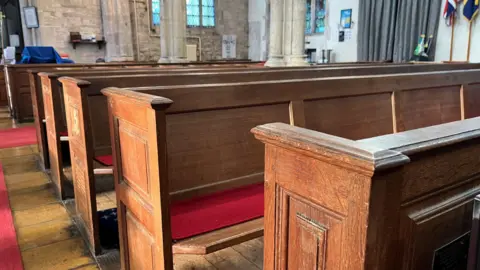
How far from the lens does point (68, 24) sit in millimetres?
9594

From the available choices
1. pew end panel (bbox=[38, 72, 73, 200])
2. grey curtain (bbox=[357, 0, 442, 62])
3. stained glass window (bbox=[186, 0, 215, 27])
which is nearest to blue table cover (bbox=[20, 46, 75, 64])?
pew end panel (bbox=[38, 72, 73, 200])

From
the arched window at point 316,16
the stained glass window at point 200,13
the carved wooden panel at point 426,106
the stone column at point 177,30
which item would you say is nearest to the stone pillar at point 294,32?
the stone column at point 177,30

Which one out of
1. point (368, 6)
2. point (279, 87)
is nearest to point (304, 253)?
point (279, 87)

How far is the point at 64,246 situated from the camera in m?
2.39

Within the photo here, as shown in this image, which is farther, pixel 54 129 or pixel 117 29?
pixel 117 29

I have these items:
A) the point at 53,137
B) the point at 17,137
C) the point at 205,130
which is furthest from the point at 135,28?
the point at 205,130

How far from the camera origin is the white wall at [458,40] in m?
7.46

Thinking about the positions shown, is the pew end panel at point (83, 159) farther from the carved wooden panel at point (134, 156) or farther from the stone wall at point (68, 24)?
the stone wall at point (68, 24)

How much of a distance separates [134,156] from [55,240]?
128 cm

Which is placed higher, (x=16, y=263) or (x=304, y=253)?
(x=304, y=253)

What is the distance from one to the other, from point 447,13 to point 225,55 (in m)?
6.76

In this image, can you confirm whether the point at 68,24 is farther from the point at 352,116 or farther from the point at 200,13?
the point at 352,116

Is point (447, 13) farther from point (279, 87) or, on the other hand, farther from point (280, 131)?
point (280, 131)

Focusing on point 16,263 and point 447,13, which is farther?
point 447,13
